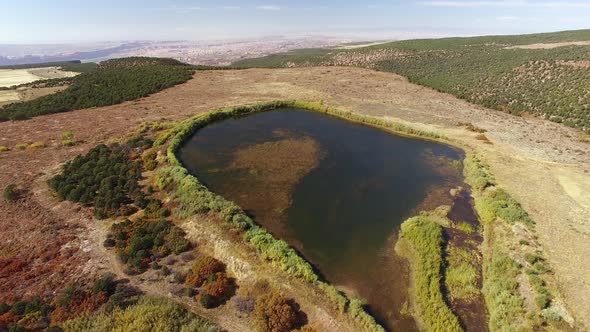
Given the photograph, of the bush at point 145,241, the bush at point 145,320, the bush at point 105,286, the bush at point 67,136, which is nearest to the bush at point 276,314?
the bush at point 145,320

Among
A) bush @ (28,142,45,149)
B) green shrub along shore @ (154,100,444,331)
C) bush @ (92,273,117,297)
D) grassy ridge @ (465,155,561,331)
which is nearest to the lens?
grassy ridge @ (465,155,561,331)

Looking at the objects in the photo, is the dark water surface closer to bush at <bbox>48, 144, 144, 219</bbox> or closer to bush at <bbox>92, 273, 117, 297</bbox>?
bush at <bbox>48, 144, 144, 219</bbox>

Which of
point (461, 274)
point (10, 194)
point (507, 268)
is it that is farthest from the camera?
point (10, 194)

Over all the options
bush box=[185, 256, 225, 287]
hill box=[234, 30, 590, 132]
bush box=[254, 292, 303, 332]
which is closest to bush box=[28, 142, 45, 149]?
bush box=[185, 256, 225, 287]

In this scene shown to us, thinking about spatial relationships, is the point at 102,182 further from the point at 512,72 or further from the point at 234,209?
the point at 512,72

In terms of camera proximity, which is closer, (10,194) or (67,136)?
(10,194)

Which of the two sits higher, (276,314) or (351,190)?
(351,190)

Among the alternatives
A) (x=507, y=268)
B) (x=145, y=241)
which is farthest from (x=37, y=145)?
(x=507, y=268)
